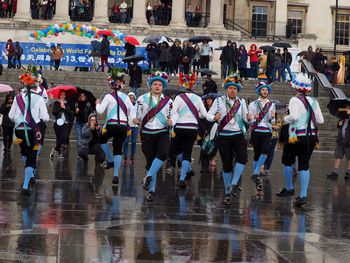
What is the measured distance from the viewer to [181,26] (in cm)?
5053

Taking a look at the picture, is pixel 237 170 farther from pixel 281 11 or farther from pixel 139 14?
pixel 281 11

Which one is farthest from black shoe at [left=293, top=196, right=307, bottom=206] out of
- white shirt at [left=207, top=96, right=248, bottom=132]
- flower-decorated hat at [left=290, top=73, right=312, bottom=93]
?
flower-decorated hat at [left=290, top=73, right=312, bottom=93]

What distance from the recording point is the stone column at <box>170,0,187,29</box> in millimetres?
50562

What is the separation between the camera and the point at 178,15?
50.8 m

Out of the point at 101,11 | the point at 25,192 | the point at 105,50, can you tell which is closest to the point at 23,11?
the point at 101,11

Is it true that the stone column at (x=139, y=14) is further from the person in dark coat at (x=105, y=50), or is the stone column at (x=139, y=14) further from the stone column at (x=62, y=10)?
the person in dark coat at (x=105, y=50)

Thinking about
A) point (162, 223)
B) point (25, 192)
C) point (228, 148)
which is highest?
point (228, 148)

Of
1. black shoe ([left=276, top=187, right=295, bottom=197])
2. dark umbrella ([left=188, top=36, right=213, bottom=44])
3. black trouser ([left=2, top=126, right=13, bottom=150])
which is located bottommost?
black shoe ([left=276, top=187, right=295, bottom=197])

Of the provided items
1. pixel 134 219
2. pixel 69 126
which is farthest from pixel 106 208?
pixel 69 126

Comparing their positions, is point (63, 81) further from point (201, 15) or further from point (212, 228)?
point (212, 228)

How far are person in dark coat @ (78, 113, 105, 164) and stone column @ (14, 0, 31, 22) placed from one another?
3047 centimetres

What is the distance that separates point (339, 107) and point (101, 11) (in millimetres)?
32849

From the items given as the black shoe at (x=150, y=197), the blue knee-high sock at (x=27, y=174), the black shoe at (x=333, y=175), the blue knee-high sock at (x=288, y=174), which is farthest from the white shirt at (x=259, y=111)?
the blue knee-high sock at (x=27, y=174)

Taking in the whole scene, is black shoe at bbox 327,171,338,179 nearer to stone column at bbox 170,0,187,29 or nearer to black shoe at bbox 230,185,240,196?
black shoe at bbox 230,185,240,196
